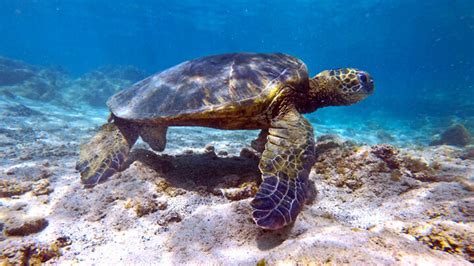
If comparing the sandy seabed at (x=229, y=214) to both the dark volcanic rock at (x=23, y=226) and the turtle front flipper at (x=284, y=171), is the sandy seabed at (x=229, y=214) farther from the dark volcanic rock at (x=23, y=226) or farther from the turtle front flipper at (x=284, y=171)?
the turtle front flipper at (x=284, y=171)

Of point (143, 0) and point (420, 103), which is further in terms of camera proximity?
point (143, 0)

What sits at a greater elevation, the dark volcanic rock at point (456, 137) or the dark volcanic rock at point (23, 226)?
the dark volcanic rock at point (456, 137)

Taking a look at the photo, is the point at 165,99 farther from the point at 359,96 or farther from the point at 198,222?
the point at 359,96

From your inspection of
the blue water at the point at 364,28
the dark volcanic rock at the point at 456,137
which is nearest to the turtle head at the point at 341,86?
the dark volcanic rock at the point at 456,137

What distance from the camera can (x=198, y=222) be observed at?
279 cm

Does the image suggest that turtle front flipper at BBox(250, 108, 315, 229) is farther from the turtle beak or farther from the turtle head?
the turtle beak

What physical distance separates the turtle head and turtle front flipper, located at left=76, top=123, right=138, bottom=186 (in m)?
3.49

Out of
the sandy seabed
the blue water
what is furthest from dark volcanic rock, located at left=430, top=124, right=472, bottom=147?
the sandy seabed

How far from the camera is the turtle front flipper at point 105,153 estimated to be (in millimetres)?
3930

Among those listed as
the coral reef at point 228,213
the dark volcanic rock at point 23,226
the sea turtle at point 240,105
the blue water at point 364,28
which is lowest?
the dark volcanic rock at point 23,226

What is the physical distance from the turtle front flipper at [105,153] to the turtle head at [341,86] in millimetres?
3488

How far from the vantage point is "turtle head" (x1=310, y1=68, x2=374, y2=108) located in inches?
168

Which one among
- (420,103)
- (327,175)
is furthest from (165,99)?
(420,103)

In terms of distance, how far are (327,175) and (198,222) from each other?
2.10 m
